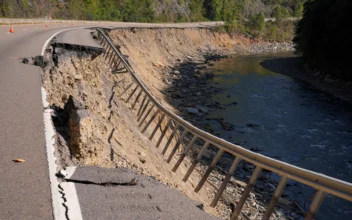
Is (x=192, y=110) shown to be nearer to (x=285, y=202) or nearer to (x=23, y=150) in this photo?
(x=285, y=202)

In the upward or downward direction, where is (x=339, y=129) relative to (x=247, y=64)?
upward

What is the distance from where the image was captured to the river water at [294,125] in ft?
53.0

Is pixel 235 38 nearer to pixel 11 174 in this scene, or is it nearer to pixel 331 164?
pixel 331 164

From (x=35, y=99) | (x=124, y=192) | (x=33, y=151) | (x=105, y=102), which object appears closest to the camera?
(x=124, y=192)

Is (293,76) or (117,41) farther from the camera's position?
(293,76)

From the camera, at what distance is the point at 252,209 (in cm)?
1258

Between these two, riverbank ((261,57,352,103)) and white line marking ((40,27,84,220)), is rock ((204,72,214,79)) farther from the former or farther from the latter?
white line marking ((40,27,84,220))

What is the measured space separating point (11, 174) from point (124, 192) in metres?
1.62

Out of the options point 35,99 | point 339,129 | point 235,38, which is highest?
point 35,99

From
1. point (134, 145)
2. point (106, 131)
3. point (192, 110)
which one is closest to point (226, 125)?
point (192, 110)

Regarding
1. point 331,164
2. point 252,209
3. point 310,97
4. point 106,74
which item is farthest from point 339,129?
point 106,74

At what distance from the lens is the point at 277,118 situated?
78.6 ft

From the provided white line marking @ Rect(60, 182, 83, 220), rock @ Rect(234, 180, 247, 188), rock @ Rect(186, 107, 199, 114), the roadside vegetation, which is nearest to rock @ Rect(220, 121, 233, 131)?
rock @ Rect(186, 107, 199, 114)

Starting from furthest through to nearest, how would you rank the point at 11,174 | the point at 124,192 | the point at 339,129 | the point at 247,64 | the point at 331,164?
the point at 247,64, the point at 339,129, the point at 331,164, the point at 124,192, the point at 11,174
